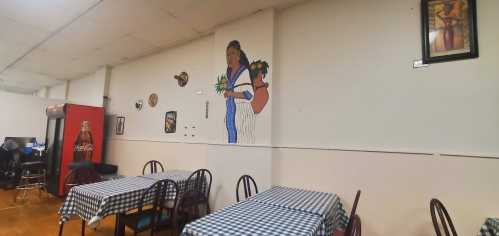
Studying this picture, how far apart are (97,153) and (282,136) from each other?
167 inches

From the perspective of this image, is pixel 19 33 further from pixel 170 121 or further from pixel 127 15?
pixel 170 121

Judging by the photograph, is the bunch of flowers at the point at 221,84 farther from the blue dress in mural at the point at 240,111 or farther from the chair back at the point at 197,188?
the chair back at the point at 197,188

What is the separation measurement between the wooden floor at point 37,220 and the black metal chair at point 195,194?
1.45 feet

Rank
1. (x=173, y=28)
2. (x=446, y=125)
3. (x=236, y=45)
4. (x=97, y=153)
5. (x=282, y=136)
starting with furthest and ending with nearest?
1. (x=97, y=153)
2. (x=173, y=28)
3. (x=236, y=45)
4. (x=282, y=136)
5. (x=446, y=125)

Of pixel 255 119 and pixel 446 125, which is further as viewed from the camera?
pixel 255 119

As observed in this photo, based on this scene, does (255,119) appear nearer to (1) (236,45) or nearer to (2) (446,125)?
(1) (236,45)

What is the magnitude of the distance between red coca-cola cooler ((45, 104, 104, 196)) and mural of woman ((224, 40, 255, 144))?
319 cm

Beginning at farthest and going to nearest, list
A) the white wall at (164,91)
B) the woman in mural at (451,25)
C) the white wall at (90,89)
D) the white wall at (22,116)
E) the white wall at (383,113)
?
the white wall at (22,116), the white wall at (90,89), the white wall at (164,91), the woman in mural at (451,25), the white wall at (383,113)

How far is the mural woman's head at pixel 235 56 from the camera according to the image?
3.10 m

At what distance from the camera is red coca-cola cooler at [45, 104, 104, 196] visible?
450cm

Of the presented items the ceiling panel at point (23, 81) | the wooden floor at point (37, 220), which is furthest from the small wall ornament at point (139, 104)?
the ceiling panel at point (23, 81)

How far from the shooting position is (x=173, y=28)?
3.52 metres

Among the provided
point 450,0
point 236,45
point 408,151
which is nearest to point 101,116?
point 236,45

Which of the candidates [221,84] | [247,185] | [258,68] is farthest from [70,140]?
[258,68]
